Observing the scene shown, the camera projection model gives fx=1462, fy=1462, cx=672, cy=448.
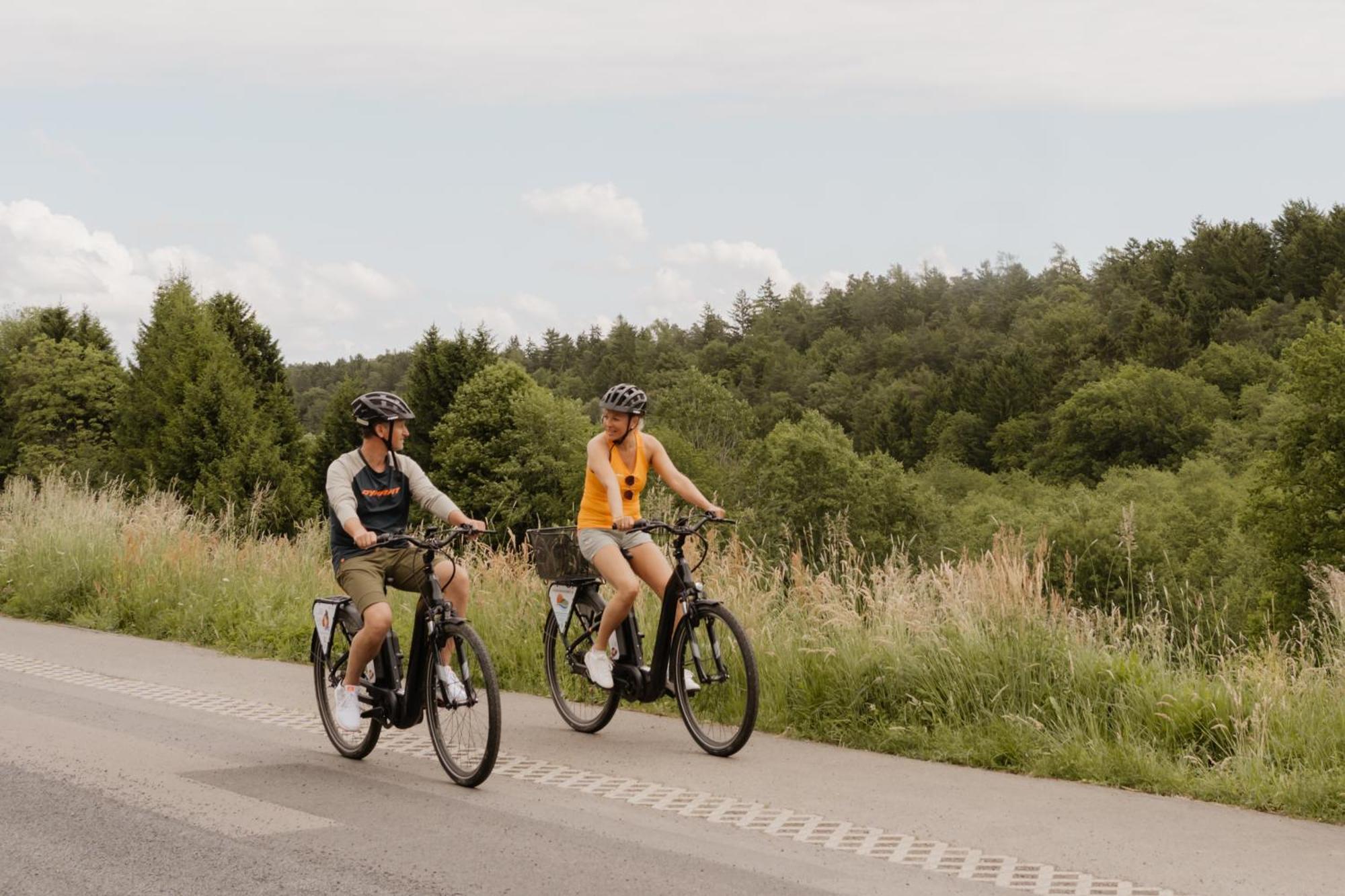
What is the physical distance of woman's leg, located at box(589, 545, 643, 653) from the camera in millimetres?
8133

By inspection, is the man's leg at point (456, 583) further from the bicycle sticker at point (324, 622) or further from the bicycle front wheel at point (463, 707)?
the bicycle sticker at point (324, 622)

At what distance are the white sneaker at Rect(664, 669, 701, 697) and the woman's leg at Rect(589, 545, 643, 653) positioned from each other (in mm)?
483

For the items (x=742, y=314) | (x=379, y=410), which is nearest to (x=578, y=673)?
(x=379, y=410)

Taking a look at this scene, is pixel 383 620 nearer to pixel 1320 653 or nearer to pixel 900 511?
pixel 1320 653

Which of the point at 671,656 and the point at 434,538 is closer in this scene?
the point at 434,538

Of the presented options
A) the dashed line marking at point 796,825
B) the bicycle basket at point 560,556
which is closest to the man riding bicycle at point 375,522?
the dashed line marking at point 796,825

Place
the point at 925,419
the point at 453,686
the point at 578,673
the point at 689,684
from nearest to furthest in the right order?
1. the point at 453,686
2. the point at 689,684
3. the point at 578,673
4. the point at 925,419

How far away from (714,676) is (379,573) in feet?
6.17

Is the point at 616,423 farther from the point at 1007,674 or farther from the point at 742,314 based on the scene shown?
the point at 742,314

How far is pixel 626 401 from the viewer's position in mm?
8133

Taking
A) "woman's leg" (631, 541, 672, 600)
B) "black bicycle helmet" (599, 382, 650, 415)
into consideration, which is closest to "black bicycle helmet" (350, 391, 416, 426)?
"black bicycle helmet" (599, 382, 650, 415)

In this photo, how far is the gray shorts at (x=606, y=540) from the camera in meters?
8.29

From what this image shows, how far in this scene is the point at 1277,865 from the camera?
5.46 m

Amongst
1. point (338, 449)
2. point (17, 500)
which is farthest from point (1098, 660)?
point (338, 449)
